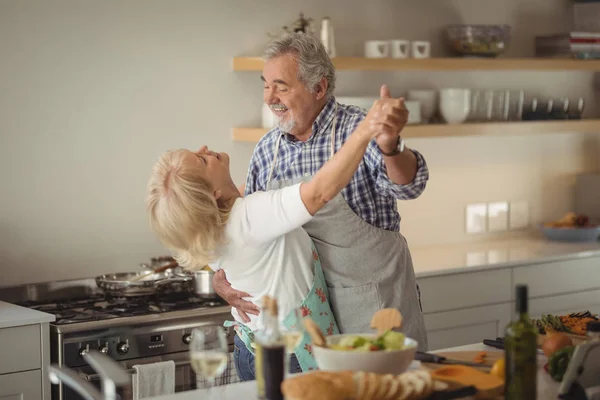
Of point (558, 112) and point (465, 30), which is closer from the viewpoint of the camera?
point (465, 30)

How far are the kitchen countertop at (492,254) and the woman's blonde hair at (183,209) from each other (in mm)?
1839

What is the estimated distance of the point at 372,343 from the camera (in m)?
2.14

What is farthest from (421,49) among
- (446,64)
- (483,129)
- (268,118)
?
(268,118)

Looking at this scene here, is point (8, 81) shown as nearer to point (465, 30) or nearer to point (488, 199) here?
point (465, 30)

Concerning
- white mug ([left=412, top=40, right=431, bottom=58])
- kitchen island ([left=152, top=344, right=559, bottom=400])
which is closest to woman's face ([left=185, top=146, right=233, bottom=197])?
kitchen island ([left=152, top=344, right=559, bottom=400])

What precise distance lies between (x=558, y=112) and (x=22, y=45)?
289cm

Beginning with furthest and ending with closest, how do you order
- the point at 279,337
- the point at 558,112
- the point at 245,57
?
the point at 558,112, the point at 245,57, the point at 279,337

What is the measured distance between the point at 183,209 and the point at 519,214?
3.46 m

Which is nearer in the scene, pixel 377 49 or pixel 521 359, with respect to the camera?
pixel 521 359

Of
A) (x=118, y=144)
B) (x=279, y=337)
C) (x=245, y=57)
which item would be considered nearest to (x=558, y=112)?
(x=245, y=57)

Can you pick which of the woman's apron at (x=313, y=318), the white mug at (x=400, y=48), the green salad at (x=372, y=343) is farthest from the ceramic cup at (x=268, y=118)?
the green salad at (x=372, y=343)

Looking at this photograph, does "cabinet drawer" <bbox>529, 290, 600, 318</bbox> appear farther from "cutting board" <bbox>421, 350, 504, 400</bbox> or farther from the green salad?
the green salad

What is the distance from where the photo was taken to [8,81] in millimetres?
3881

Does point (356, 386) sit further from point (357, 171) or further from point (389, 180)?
point (357, 171)
